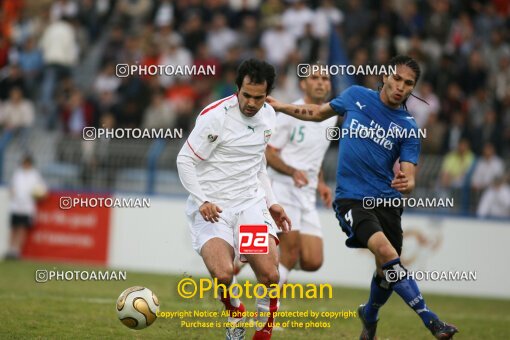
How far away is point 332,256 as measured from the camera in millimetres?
19484

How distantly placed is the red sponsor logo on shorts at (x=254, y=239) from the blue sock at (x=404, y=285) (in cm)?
120

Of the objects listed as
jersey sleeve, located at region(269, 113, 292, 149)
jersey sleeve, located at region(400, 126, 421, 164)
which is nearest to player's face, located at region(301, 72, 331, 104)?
jersey sleeve, located at region(269, 113, 292, 149)

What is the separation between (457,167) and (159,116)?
22.4 feet

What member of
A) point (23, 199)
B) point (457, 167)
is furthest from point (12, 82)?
point (457, 167)

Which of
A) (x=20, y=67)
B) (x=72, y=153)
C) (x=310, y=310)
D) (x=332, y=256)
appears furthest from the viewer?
(x=20, y=67)

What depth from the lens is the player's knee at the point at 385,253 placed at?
9227 millimetres

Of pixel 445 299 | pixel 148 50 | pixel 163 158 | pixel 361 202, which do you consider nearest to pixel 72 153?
pixel 163 158

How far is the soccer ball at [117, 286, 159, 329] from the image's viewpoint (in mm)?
9570

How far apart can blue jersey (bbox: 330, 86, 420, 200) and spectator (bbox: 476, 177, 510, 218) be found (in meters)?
9.45

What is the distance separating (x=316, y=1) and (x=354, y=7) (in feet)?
3.92

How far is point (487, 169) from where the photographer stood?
62.0ft

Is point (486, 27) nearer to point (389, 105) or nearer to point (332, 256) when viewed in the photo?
point (332, 256)

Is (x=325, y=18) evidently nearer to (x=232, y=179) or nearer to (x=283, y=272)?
(x=283, y=272)

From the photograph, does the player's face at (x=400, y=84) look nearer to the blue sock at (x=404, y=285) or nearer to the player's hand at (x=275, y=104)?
the player's hand at (x=275, y=104)
